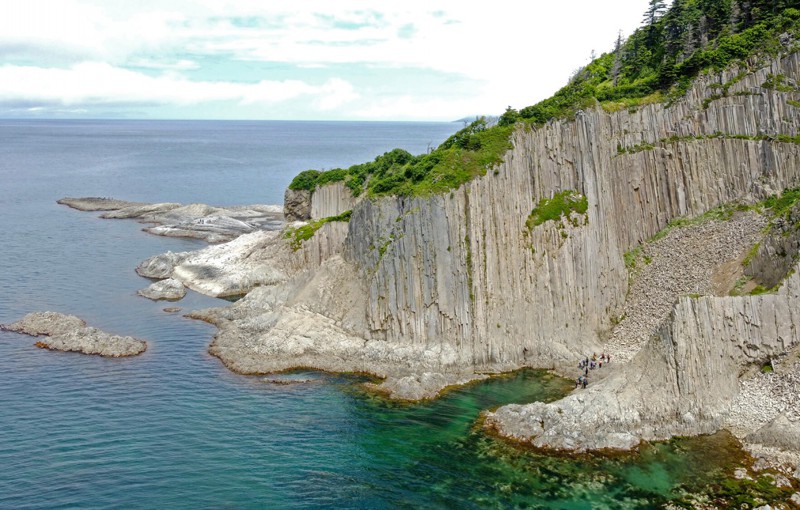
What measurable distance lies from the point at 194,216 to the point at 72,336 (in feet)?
209

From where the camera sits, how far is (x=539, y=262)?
58.2 metres

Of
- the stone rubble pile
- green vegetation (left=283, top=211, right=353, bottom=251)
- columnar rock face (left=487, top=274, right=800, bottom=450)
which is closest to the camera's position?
columnar rock face (left=487, top=274, right=800, bottom=450)

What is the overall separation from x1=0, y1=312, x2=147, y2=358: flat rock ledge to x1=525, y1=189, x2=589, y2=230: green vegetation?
38.1m

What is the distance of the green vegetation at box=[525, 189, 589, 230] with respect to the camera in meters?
59.0

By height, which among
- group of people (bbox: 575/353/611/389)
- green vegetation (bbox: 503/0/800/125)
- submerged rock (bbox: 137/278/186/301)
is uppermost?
green vegetation (bbox: 503/0/800/125)

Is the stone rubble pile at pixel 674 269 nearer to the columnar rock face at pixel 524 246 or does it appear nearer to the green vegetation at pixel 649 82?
the columnar rock face at pixel 524 246

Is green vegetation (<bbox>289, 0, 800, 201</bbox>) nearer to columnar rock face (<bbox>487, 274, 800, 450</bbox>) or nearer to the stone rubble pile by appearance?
the stone rubble pile

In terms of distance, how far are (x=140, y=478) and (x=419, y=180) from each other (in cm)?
3374

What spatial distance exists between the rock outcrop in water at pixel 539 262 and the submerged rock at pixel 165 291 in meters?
14.2

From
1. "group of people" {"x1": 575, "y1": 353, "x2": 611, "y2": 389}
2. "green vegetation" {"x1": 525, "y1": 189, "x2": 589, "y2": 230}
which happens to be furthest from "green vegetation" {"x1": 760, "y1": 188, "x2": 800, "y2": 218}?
"group of people" {"x1": 575, "y1": 353, "x2": 611, "y2": 389}

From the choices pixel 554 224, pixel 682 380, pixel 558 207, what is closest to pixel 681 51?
pixel 558 207

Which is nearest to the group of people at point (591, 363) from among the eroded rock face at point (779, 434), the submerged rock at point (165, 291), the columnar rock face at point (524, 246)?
the columnar rock face at point (524, 246)

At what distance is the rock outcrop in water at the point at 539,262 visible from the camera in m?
54.8

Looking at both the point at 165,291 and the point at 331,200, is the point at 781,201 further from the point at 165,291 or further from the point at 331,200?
the point at 165,291
